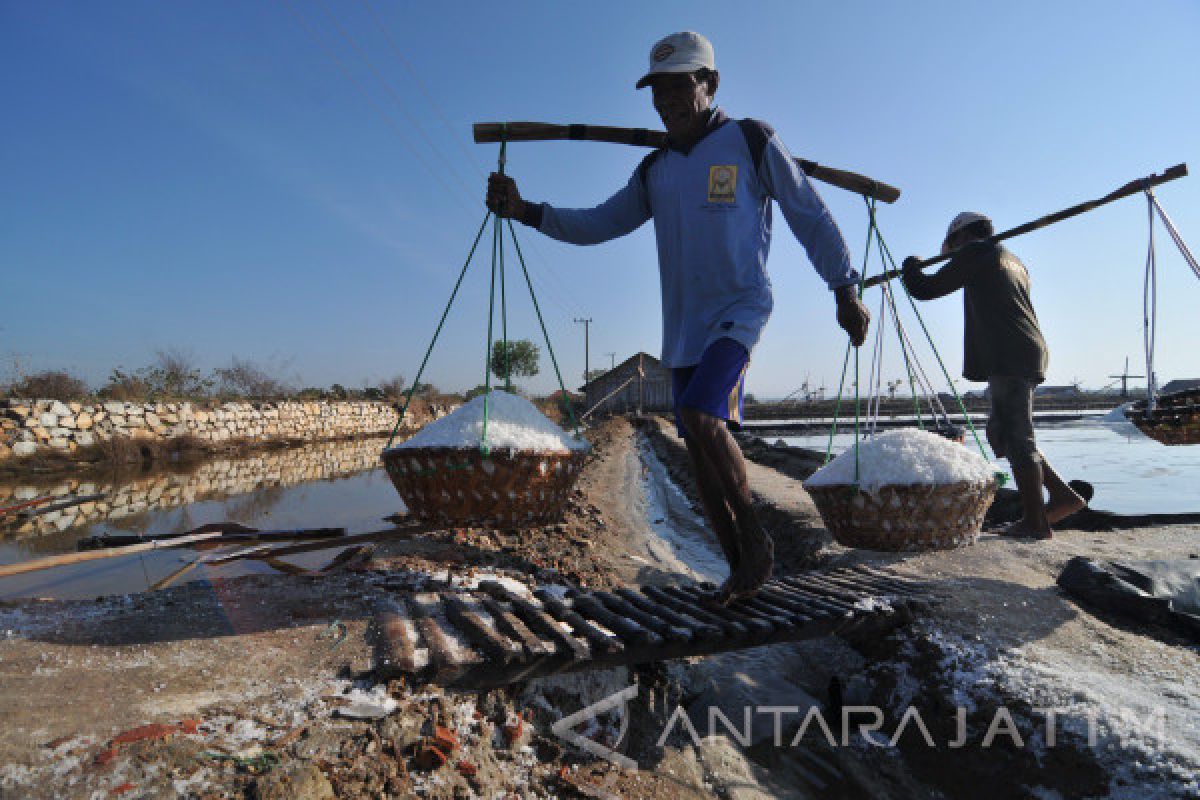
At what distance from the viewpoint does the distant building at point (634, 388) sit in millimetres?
34688

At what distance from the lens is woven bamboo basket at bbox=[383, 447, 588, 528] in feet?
8.27

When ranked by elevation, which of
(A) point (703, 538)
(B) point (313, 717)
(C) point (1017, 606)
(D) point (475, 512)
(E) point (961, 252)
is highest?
(E) point (961, 252)

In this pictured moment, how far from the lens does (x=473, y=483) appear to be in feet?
8.30

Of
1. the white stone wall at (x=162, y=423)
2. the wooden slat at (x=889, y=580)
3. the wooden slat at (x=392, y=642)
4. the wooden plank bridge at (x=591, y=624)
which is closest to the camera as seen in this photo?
the wooden slat at (x=392, y=642)

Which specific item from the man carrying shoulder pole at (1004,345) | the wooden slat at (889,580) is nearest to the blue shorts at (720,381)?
the wooden slat at (889,580)

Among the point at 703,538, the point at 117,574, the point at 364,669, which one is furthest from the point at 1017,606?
the point at 117,574

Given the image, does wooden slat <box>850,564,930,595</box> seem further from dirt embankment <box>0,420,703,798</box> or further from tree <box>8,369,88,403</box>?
tree <box>8,369,88,403</box>

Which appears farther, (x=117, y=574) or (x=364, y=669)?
(x=117, y=574)

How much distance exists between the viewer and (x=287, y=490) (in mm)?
8398

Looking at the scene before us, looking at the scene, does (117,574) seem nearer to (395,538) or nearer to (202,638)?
(395,538)

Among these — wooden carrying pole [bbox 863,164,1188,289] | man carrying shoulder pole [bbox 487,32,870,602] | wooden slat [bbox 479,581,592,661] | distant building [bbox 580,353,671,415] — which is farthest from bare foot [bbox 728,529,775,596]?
distant building [bbox 580,353,671,415]

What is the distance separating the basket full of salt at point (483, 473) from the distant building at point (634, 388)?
31426mm

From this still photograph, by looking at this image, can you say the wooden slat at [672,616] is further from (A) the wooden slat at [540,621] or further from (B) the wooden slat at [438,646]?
(B) the wooden slat at [438,646]

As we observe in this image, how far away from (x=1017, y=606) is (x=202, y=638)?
3.08m
